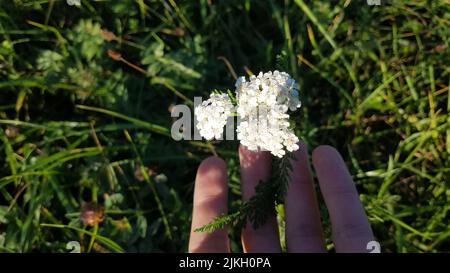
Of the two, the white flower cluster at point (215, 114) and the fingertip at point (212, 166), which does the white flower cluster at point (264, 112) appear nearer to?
the white flower cluster at point (215, 114)

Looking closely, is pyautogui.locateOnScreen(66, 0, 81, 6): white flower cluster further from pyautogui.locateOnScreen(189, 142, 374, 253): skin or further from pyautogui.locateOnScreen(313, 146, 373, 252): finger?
pyautogui.locateOnScreen(313, 146, 373, 252): finger

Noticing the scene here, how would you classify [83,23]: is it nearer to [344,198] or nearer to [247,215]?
[247,215]

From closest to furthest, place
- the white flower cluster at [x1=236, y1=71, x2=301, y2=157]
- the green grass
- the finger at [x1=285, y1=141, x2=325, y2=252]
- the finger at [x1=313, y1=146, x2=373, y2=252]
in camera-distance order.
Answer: the white flower cluster at [x1=236, y1=71, x2=301, y2=157], the finger at [x1=313, y1=146, x2=373, y2=252], the finger at [x1=285, y1=141, x2=325, y2=252], the green grass

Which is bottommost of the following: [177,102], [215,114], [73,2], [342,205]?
[342,205]

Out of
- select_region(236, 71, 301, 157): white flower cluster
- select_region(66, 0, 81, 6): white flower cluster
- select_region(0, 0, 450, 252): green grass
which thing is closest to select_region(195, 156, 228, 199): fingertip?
select_region(0, 0, 450, 252): green grass

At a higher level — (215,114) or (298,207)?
(215,114)

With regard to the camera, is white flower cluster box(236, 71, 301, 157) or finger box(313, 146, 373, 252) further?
finger box(313, 146, 373, 252)

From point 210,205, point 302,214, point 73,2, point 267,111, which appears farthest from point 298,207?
point 73,2

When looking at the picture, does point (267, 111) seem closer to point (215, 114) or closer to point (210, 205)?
point (215, 114)
